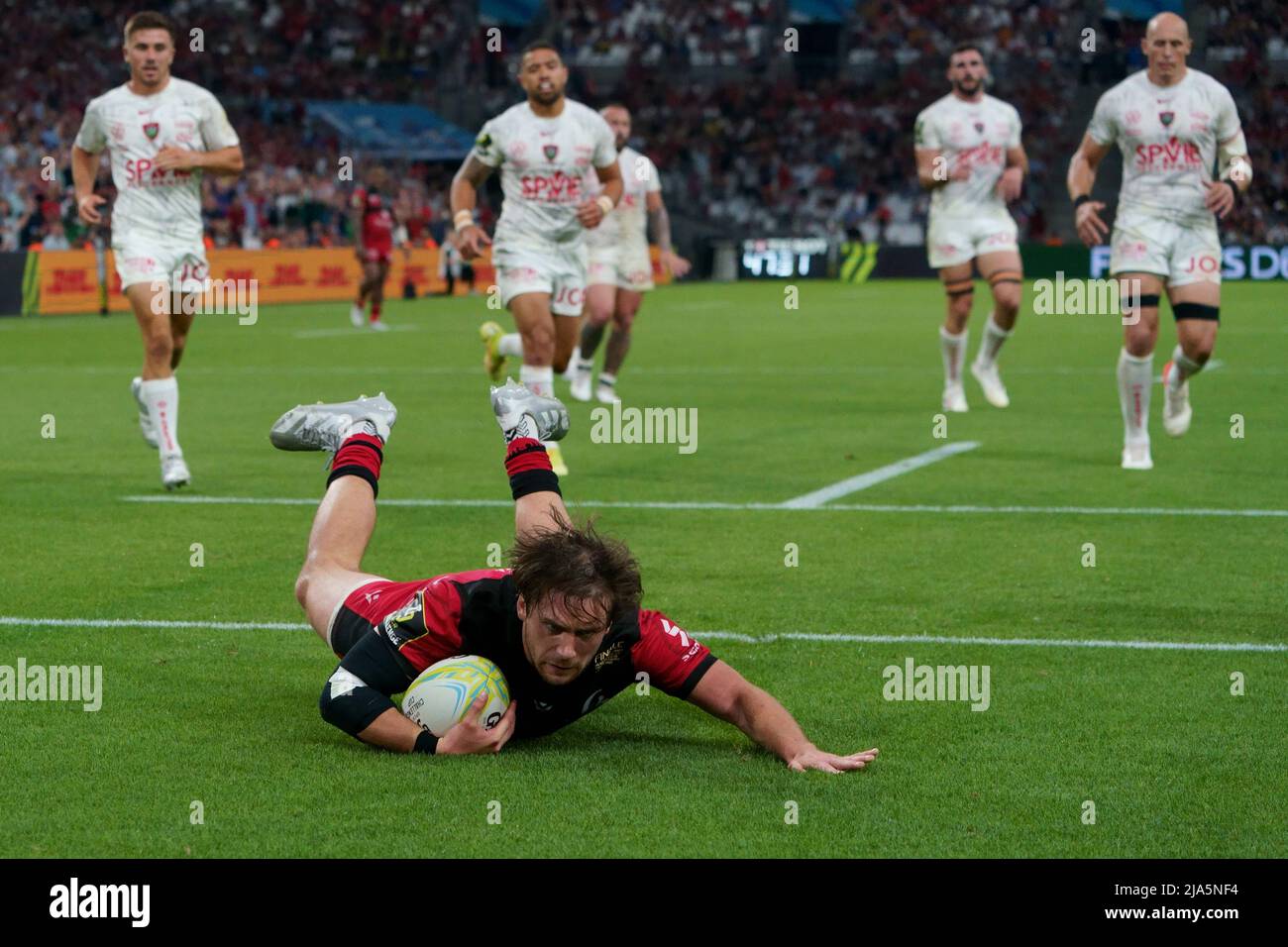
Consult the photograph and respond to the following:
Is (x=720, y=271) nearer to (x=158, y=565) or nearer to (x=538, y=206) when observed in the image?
(x=538, y=206)

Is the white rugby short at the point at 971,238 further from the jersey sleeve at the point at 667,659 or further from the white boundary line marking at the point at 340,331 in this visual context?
the white boundary line marking at the point at 340,331

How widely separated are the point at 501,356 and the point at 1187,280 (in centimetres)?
492

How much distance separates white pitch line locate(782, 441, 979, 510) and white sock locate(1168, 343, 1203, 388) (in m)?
1.40

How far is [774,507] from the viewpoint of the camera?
33.1 feet

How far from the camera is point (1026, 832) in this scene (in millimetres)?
4527

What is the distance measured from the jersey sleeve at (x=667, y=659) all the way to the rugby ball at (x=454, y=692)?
397 millimetres

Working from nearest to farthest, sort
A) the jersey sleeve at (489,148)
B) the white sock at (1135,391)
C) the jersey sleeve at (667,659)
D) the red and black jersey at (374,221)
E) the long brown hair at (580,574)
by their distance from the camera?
1. the long brown hair at (580,574)
2. the jersey sleeve at (667,659)
3. the white sock at (1135,391)
4. the jersey sleeve at (489,148)
5. the red and black jersey at (374,221)

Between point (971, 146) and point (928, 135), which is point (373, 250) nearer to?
point (928, 135)

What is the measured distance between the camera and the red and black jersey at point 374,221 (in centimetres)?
2697

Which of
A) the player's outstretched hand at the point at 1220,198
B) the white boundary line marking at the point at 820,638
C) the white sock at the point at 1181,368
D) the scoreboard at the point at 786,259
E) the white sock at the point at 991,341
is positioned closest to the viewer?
the white boundary line marking at the point at 820,638

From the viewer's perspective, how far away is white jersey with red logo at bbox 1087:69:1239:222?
1155cm

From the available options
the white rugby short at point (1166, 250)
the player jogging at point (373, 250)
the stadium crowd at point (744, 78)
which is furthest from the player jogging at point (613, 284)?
the stadium crowd at point (744, 78)

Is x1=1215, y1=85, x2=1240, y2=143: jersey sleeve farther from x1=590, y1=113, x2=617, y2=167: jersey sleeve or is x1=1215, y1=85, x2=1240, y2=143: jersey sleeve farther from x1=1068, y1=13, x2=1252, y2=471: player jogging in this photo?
x1=590, y1=113, x2=617, y2=167: jersey sleeve

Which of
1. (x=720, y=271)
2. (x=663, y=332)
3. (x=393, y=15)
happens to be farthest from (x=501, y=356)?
(x=393, y=15)
